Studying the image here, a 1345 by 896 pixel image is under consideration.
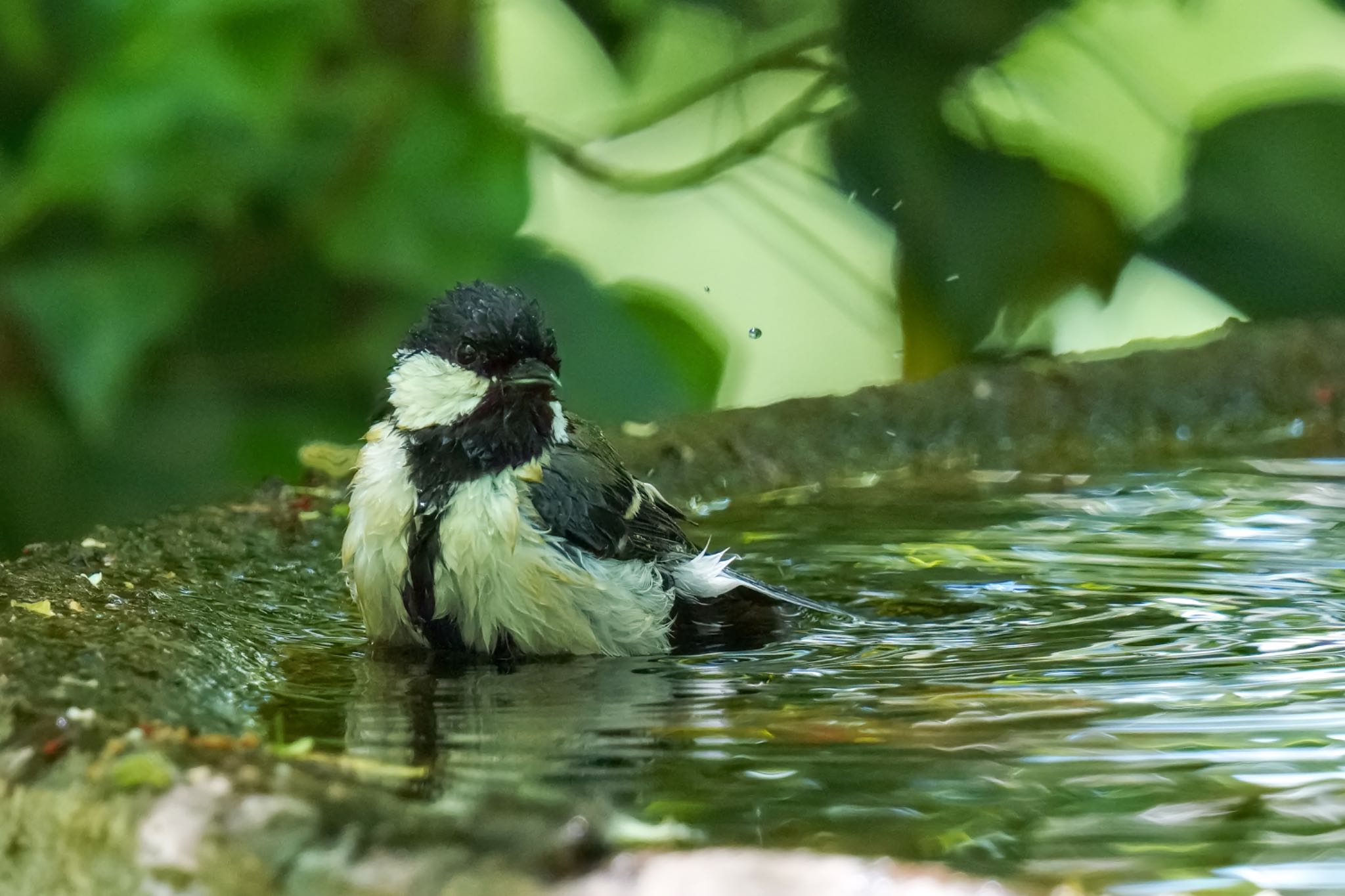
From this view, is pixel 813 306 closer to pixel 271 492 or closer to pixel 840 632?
pixel 271 492

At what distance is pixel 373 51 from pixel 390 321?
536 mm

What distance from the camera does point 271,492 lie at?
2234 mm

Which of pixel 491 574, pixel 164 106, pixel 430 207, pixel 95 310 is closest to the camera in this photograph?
pixel 491 574

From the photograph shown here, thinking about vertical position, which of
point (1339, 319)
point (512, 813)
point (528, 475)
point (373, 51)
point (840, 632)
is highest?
point (373, 51)

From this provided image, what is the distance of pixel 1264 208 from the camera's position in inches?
131

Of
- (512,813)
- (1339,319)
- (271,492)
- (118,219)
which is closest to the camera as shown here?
(512,813)

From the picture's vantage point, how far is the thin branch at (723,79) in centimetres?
352

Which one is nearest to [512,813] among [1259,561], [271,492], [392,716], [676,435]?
[392,716]

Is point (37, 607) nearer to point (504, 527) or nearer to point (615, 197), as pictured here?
point (504, 527)

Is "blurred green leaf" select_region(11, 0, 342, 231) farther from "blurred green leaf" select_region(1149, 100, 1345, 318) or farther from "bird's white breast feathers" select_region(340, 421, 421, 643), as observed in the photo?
"blurred green leaf" select_region(1149, 100, 1345, 318)

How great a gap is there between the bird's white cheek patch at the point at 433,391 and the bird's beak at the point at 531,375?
4 cm

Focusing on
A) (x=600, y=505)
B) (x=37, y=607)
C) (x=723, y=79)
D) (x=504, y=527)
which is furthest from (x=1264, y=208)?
(x=37, y=607)

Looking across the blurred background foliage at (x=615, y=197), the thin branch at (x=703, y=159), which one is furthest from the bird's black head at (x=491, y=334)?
the thin branch at (x=703, y=159)

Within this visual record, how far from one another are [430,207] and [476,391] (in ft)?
4.22
